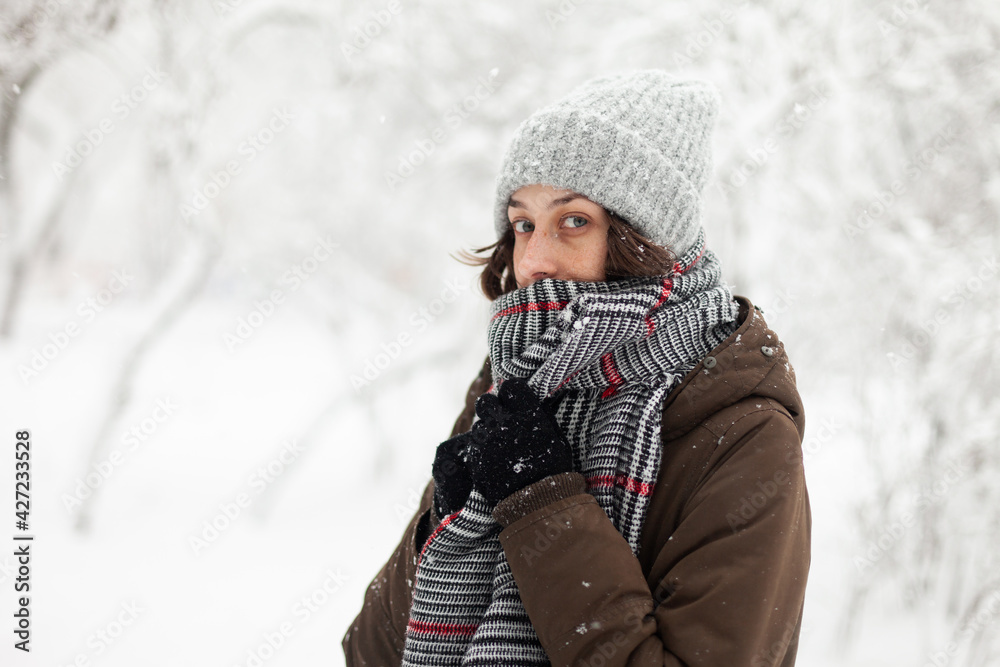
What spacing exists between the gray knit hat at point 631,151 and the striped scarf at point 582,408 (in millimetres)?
146

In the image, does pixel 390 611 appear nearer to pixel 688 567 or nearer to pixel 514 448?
pixel 514 448

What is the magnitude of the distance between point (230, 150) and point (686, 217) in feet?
15.3

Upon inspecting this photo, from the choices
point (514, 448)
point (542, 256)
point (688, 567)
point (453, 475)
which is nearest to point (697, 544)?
point (688, 567)

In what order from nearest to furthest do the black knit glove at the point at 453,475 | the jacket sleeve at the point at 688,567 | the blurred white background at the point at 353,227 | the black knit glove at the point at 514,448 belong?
the jacket sleeve at the point at 688,567 → the black knit glove at the point at 514,448 → the black knit glove at the point at 453,475 → the blurred white background at the point at 353,227

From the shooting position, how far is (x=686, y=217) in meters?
1.33

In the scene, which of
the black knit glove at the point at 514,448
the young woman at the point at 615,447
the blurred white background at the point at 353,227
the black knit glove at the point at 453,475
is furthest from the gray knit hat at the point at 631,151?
the blurred white background at the point at 353,227

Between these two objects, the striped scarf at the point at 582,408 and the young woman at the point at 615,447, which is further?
the striped scarf at the point at 582,408

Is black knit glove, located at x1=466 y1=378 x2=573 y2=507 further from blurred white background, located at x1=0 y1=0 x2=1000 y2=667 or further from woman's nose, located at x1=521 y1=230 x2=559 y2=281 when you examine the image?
blurred white background, located at x1=0 y1=0 x2=1000 y2=667

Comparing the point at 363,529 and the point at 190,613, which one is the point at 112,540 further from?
the point at 363,529

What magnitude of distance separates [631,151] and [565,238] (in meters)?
0.24

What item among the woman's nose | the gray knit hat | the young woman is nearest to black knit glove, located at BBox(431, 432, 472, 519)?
the young woman

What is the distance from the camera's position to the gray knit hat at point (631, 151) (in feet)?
4.12

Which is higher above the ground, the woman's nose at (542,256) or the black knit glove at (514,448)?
the woman's nose at (542,256)

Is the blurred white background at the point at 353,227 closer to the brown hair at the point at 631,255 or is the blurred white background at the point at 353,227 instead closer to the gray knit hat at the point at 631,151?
the gray knit hat at the point at 631,151
